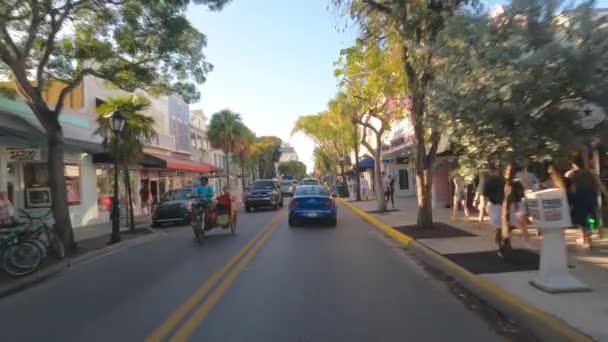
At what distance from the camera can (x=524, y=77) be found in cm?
696

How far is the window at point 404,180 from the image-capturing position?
40.5 metres

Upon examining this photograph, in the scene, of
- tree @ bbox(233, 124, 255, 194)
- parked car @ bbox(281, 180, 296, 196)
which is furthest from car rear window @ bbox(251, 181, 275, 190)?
parked car @ bbox(281, 180, 296, 196)

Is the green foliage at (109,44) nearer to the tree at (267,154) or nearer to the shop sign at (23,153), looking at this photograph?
the shop sign at (23,153)

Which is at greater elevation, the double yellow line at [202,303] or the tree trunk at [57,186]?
the tree trunk at [57,186]

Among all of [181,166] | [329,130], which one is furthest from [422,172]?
[329,130]

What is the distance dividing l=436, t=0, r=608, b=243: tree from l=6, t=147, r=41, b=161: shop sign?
14456mm

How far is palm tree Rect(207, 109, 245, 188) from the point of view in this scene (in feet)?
163

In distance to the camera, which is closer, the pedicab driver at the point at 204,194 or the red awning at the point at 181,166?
the pedicab driver at the point at 204,194

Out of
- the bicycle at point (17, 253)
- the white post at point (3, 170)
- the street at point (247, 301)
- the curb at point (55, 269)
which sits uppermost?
the white post at point (3, 170)

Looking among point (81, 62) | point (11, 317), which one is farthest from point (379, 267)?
point (81, 62)

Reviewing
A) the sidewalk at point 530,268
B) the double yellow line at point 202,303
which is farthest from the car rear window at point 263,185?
the double yellow line at point 202,303

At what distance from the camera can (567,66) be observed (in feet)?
22.4

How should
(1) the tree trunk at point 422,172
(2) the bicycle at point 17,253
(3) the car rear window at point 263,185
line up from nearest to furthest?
(2) the bicycle at point 17,253 < (1) the tree trunk at point 422,172 < (3) the car rear window at point 263,185

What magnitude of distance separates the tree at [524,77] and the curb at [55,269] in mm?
7677
